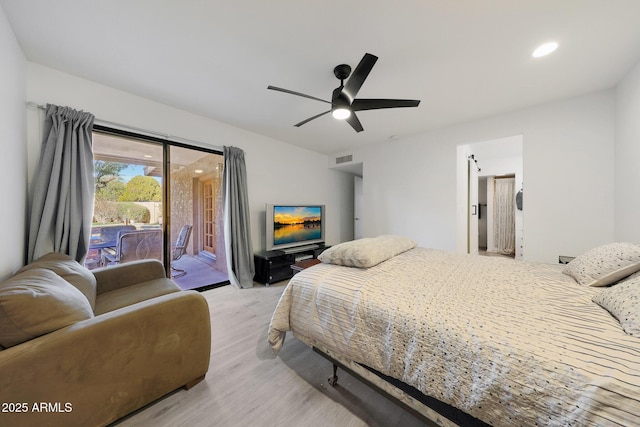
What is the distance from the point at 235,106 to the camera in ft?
9.02

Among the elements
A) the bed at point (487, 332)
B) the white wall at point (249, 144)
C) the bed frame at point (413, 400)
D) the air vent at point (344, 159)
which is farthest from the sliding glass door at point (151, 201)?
the bed frame at point (413, 400)

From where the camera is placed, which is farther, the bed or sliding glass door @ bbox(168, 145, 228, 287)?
sliding glass door @ bbox(168, 145, 228, 287)

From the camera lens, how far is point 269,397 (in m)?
1.38

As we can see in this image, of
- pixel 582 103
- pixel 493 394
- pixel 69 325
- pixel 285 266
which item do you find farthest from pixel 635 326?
pixel 285 266

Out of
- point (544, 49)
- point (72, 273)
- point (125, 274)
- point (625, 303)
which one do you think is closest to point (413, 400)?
point (625, 303)

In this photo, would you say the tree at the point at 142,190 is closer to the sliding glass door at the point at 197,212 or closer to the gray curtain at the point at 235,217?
the sliding glass door at the point at 197,212

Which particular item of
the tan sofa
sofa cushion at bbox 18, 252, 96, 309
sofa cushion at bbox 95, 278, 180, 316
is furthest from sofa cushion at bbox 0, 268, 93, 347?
sofa cushion at bbox 95, 278, 180, 316

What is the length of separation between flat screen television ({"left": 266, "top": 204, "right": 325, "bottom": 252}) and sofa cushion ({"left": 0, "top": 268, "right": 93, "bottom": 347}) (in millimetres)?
2499

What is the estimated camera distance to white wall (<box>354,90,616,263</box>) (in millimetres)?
2463

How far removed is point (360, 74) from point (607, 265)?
2018 mm

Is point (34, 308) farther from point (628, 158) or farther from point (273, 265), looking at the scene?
point (628, 158)

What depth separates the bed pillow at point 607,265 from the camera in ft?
3.98

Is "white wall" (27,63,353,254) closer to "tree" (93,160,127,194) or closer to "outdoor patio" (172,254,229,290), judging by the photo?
"tree" (93,160,127,194)

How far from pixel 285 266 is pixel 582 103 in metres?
4.40
